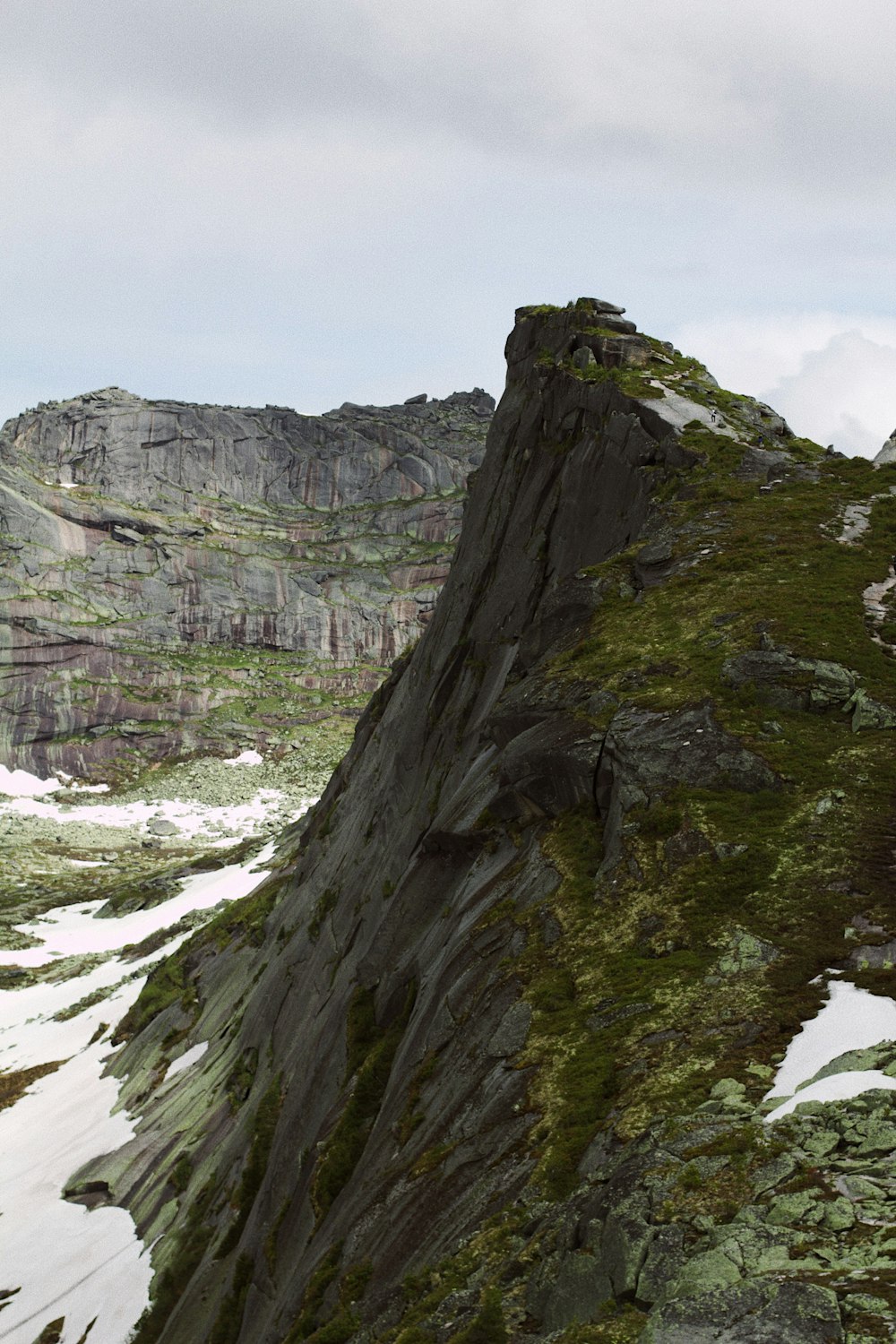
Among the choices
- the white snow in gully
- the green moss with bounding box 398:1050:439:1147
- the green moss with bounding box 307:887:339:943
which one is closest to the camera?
the green moss with bounding box 398:1050:439:1147

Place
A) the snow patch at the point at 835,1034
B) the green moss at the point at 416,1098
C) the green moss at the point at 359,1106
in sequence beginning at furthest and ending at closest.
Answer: the green moss at the point at 359,1106, the green moss at the point at 416,1098, the snow patch at the point at 835,1034

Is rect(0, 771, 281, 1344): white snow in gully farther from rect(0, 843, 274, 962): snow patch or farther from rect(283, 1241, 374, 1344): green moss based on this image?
rect(283, 1241, 374, 1344): green moss

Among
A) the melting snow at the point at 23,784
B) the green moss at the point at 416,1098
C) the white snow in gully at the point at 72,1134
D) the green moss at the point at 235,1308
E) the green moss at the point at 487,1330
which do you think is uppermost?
the green moss at the point at 487,1330

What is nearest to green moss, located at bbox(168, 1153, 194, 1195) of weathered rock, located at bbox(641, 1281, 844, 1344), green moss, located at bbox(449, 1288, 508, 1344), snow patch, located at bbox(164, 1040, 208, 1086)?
snow patch, located at bbox(164, 1040, 208, 1086)

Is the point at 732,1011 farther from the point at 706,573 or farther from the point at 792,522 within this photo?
the point at 792,522

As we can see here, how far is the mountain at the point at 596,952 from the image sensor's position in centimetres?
920

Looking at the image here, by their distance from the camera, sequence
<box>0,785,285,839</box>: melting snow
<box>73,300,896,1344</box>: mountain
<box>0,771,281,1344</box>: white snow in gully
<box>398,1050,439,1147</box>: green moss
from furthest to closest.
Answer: <box>0,785,285,839</box>: melting snow, <box>0,771,281,1344</box>: white snow in gully, <box>398,1050,439,1147</box>: green moss, <box>73,300,896,1344</box>: mountain

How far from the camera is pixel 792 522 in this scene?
86.4ft

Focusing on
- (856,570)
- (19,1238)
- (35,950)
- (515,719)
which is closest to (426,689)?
(515,719)

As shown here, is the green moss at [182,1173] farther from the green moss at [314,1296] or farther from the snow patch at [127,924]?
the snow patch at [127,924]

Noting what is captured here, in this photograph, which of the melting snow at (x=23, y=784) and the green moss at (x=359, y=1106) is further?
the melting snow at (x=23, y=784)

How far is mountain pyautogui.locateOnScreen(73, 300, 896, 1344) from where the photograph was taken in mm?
9203

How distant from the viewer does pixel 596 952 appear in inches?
584

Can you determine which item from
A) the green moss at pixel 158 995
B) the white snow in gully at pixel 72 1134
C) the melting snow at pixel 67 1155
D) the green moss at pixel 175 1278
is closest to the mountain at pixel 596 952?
the green moss at pixel 175 1278
